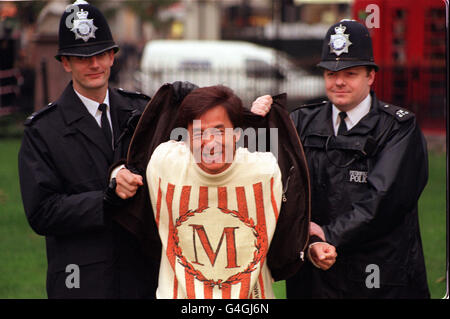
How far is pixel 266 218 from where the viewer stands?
289 centimetres

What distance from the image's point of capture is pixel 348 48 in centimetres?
358

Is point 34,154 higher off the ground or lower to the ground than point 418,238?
higher

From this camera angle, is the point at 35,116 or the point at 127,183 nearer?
the point at 127,183

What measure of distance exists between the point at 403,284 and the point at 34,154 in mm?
2047

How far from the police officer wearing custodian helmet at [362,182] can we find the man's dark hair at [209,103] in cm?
94

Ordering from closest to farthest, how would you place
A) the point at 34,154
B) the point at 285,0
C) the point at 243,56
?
the point at 34,154 → the point at 285,0 → the point at 243,56

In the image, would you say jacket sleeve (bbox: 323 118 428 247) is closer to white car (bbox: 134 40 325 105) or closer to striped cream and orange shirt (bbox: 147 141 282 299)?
striped cream and orange shirt (bbox: 147 141 282 299)

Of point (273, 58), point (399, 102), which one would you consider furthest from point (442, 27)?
point (273, 58)

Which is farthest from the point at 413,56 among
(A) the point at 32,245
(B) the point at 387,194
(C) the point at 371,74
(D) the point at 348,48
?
(B) the point at 387,194

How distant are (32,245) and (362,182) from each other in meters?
4.94

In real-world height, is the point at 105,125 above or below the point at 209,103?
below

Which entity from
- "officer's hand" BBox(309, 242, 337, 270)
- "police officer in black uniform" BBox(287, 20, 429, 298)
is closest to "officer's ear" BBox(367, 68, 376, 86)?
"police officer in black uniform" BBox(287, 20, 429, 298)

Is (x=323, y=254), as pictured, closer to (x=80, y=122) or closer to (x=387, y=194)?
(x=387, y=194)
